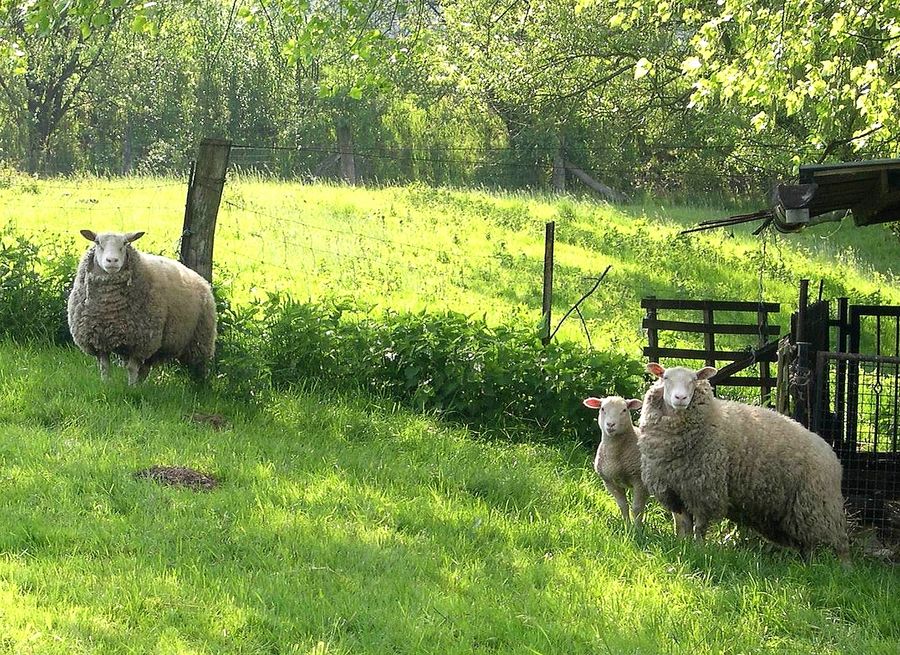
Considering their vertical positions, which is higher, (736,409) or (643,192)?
(643,192)

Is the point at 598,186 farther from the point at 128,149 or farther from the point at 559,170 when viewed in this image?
the point at 128,149

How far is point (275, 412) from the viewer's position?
892 cm

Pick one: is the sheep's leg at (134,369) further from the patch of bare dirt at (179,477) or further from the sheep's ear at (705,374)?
the sheep's ear at (705,374)

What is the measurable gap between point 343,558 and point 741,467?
2.80 metres

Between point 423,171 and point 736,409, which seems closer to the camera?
point 736,409

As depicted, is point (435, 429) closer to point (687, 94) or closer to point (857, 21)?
point (857, 21)

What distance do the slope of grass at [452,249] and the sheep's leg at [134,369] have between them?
2.41 metres

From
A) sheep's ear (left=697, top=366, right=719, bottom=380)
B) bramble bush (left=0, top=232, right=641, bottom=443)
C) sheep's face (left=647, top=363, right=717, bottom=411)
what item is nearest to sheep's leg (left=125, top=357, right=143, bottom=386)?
bramble bush (left=0, top=232, right=641, bottom=443)

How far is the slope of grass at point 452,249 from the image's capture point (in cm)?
1450

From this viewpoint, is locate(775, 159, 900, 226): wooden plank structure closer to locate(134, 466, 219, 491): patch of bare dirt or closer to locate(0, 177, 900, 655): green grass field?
locate(0, 177, 900, 655): green grass field

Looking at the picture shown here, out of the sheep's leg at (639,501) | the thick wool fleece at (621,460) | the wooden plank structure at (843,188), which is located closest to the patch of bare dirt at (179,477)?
the thick wool fleece at (621,460)

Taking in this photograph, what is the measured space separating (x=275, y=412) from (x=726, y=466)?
3.86 m

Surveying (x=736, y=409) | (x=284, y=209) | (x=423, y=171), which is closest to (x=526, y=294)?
(x=284, y=209)

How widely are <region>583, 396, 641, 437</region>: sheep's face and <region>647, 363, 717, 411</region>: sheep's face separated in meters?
0.51
